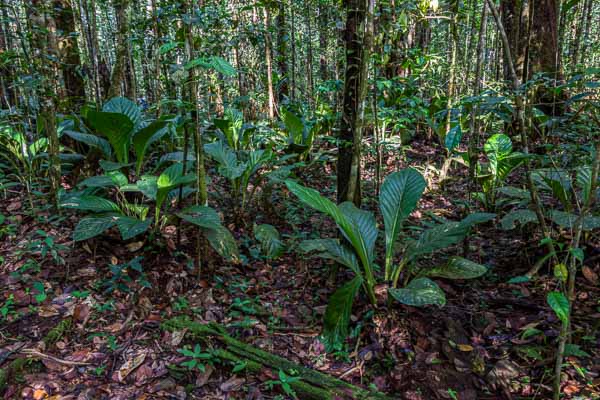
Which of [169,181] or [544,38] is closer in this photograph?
[169,181]

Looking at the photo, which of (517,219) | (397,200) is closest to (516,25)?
(517,219)

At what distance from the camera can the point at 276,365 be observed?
186cm

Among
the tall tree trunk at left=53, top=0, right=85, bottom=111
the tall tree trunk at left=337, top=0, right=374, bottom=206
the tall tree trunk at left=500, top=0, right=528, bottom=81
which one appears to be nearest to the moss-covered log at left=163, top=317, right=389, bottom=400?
the tall tree trunk at left=337, top=0, right=374, bottom=206

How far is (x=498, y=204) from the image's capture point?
3.41 m

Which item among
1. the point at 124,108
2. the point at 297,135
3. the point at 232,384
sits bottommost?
the point at 232,384

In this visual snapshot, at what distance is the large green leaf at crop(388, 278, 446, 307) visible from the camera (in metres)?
1.78

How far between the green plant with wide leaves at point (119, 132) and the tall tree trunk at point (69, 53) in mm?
1167

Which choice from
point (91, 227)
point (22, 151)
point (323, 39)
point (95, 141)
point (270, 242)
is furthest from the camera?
point (323, 39)

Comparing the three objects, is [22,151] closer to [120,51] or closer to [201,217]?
[120,51]

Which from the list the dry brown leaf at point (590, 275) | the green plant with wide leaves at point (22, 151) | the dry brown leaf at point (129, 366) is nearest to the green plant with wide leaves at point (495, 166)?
the dry brown leaf at point (590, 275)

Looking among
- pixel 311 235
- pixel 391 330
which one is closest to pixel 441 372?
pixel 391 330

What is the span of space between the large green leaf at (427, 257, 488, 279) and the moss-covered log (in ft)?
2.43

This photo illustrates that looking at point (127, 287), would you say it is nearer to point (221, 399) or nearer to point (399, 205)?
point (221, 399)

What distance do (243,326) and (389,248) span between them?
956mm
